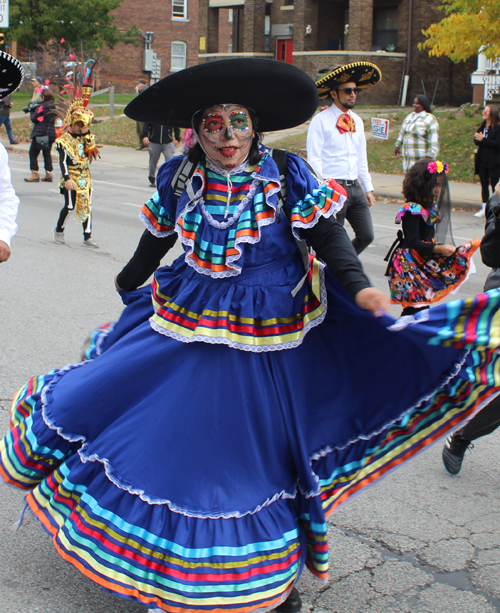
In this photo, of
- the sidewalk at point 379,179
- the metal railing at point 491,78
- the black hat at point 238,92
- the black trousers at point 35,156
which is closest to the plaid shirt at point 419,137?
the sidewalk at point 379,179

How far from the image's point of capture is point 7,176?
3861mm

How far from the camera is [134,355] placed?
2.78 meters

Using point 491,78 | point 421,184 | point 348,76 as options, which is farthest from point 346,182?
point 491,78

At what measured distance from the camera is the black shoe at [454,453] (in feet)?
12.6

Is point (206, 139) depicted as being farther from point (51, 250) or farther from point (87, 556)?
point (51, 250)

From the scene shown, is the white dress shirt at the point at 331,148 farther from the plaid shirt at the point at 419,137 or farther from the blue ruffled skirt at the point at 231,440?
the plaid shirt at the point at 419,137

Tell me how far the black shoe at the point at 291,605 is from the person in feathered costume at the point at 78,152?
6.87m

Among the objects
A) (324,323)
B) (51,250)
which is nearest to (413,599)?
(324,323)

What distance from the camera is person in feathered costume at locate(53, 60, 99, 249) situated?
28.8 feet

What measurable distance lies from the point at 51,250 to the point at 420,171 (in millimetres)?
5028

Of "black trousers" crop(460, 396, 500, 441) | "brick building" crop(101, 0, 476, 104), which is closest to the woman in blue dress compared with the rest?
"black trousers" crop(460, 396, 500, 441)

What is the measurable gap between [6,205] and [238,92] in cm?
156

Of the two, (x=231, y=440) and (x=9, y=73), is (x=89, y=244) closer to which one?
(x=9, y=73)

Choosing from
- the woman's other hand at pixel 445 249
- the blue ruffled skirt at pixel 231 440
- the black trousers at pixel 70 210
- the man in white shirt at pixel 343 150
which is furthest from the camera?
the black trousers at pixel 70 210
